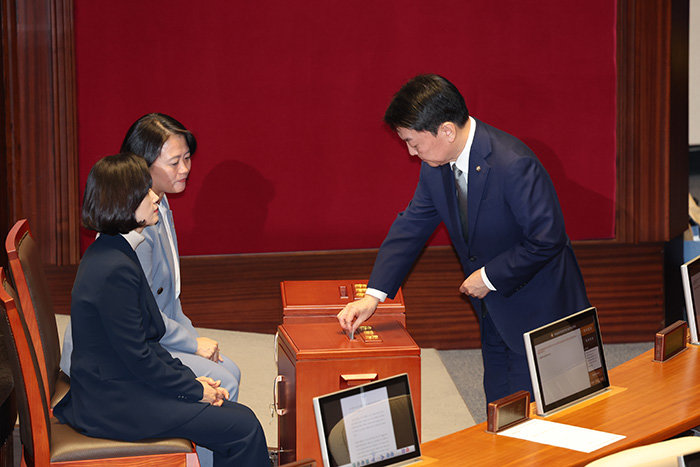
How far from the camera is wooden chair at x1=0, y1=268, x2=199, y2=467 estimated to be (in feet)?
7.25

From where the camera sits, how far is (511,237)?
279cm

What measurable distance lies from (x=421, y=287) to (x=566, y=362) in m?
2.83

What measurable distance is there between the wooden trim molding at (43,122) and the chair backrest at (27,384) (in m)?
2.62

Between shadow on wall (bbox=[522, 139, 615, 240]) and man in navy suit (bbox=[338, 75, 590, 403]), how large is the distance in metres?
2.51

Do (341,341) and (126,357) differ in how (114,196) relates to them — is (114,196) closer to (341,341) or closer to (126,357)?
(126,357)

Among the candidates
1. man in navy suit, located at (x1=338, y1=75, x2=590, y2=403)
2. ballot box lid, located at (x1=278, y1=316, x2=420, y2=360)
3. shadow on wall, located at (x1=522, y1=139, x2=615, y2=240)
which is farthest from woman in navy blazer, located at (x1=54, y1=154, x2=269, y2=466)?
shadow on wall, located at (x1=522, y1=139, x2=615, y2=240)

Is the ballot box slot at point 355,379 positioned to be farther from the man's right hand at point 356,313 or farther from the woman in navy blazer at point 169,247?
the woman in navy blazer at point 169,247

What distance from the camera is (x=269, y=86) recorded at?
500 cm

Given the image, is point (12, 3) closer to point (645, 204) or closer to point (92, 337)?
point (92, 337)

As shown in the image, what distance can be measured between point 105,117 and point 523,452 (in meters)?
3.55

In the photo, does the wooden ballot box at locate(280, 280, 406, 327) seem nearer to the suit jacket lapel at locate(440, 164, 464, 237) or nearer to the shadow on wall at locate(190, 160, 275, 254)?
the suit jacket lapel at locate(440, 164, 464, 237)

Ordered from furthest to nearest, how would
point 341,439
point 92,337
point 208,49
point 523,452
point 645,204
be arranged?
point 645,204 < point 208,49 < point 92,337 < point 523,452 < point 341,439

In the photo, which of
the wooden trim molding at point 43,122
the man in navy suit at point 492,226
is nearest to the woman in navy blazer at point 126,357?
the man in navy suit at point 492,226

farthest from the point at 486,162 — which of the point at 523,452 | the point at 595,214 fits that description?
the point at 595,214
